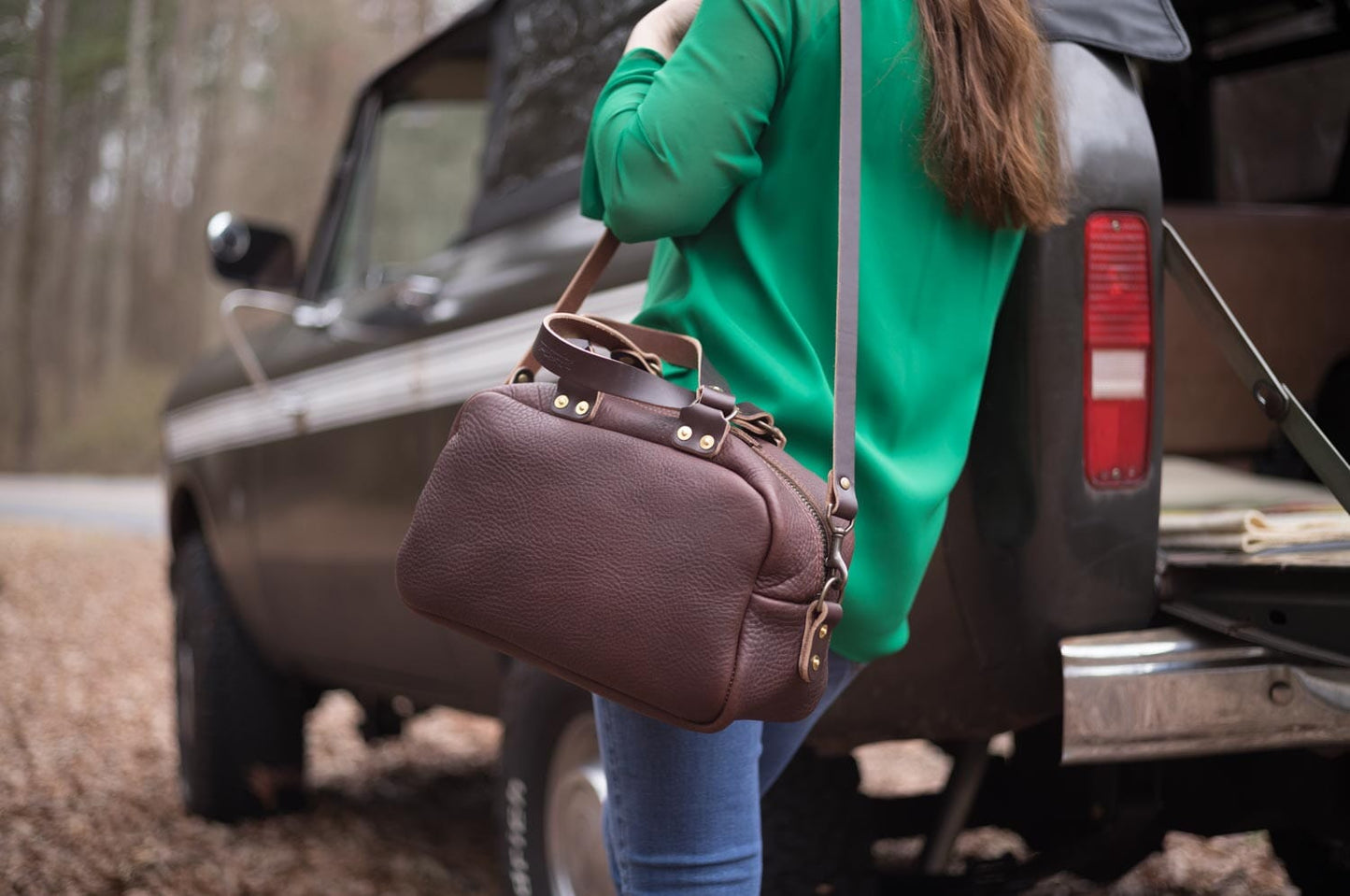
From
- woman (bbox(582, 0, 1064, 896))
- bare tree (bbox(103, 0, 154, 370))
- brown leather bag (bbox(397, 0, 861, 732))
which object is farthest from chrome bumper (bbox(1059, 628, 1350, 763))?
bare tree (bbox(103, 0, 154, 370))

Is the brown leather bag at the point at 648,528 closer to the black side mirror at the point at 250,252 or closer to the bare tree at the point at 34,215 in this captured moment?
the black side mirror at the point at 250,252

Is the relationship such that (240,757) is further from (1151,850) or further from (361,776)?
(1151,850)

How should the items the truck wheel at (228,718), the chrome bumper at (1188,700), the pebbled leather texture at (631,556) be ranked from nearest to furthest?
the pebbled leather texture at (631,556)
the chrome bumper at (1188,700)
the truck wheel at (228,718)

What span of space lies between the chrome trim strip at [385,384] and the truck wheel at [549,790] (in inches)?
21.7

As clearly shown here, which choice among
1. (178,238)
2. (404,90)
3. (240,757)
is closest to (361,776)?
(240,757)

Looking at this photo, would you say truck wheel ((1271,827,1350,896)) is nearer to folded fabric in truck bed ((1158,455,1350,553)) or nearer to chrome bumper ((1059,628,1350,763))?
folded fabric in truck bed ((1158,455,1350,553))

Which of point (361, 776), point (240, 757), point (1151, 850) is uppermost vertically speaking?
point (1151, 850)

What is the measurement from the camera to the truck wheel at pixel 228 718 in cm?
373

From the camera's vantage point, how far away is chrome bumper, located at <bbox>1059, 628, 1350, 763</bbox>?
1720 mm

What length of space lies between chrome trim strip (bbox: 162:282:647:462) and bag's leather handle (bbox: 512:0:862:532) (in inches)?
30.2

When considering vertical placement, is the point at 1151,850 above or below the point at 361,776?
above

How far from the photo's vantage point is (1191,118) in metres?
3.52

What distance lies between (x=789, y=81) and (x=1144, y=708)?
89 cm

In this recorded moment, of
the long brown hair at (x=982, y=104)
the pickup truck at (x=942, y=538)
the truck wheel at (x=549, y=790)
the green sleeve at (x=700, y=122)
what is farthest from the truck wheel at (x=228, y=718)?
the long brown hair at (x=982, y=104)
